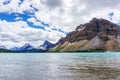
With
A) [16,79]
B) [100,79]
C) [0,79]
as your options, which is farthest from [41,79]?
[100,79]

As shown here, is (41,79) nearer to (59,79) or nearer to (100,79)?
(59,79)

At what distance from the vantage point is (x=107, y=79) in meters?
44.9

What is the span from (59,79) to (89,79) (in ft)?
19.6

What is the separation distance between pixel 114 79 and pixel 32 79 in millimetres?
15975

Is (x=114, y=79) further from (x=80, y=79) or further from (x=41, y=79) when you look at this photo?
(x=41, y=79)

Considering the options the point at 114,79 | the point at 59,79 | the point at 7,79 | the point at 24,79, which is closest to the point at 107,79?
the point at 114,79

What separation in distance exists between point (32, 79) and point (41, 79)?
1789mm

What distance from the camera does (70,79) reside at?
4662 cm

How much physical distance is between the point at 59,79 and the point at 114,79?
35.1 feet

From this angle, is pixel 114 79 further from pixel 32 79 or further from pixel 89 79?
pixel 32 79

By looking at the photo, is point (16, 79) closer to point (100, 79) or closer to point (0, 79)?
point (0, 79)

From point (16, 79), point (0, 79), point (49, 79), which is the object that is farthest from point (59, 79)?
point (0, 79)

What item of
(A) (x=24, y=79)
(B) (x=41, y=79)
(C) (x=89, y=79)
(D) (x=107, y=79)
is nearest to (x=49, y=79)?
(B) (x=41, y=79)

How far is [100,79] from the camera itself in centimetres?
4497
